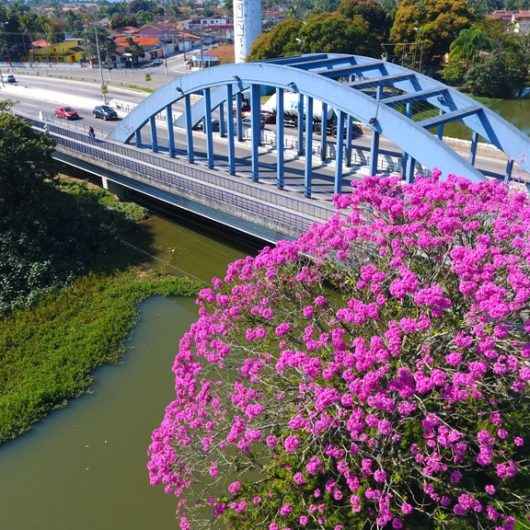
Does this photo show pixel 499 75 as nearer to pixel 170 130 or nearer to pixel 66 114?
pixel 170 130

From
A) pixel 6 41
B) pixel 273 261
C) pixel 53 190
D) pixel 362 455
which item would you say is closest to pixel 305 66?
pixel 53 190

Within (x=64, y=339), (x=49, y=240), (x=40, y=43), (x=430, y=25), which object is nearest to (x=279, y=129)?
(x=49, y=240)

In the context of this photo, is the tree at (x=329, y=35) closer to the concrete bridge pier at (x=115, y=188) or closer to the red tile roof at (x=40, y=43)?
the concrete bridge pier at (x=115, y=188)

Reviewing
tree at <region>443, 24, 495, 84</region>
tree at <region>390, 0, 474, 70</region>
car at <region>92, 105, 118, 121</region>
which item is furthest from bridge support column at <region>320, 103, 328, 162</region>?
tree at <region>390, 0, 474, 70</region>

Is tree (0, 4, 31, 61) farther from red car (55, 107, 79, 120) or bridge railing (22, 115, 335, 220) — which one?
bridge railing (22, 115, 335, 220)

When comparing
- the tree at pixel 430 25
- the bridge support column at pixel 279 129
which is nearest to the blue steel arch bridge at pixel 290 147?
the bridge support column at pixel 279 129

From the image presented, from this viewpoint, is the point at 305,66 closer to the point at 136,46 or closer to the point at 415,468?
the point at 415,468
